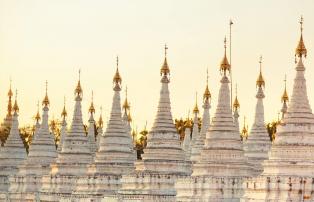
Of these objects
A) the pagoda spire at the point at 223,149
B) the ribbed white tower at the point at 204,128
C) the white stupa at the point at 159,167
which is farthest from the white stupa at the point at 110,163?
the pagoda spire at the point at 223,149

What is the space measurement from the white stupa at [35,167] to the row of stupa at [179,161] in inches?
2.3

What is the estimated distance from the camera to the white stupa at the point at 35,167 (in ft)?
277

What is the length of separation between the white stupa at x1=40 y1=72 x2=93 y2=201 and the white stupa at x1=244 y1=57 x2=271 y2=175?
413 inches

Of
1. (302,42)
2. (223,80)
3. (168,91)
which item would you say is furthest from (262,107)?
(302,42)

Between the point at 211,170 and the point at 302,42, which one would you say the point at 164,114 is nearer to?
the point at 211,170

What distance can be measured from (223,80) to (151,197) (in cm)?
773

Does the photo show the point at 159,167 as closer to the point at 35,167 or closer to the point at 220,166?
the point at 220,166

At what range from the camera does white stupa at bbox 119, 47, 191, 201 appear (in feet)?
221

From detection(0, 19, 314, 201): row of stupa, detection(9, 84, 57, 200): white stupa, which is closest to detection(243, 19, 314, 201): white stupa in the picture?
detection(0, 19, 314, 201): row of stupa

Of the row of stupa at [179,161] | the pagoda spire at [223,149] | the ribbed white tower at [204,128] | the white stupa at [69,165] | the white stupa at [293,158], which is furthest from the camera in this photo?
the white stupa at [69,165]

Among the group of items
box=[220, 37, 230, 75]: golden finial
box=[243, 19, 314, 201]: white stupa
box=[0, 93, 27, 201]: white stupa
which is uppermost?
box=[220, 37, 230, 75]: golden finial

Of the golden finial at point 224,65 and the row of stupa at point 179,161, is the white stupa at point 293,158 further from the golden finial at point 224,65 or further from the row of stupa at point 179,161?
the golden finial at point 224,65

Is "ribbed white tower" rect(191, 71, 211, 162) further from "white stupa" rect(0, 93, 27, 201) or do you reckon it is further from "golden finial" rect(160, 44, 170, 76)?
"white stupa" rect(0, 93, 27, 201)

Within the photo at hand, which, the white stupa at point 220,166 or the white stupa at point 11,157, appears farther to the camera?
the white stupa at point 11,157
